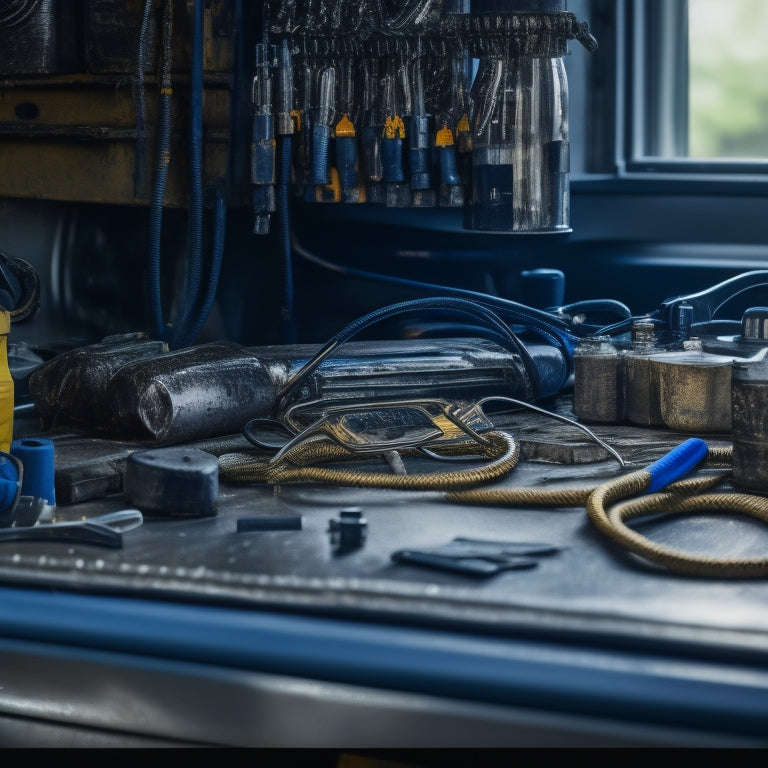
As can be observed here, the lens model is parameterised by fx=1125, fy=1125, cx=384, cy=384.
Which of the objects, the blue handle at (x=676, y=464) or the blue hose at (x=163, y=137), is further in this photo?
the blue hose at (x=163, y=137)

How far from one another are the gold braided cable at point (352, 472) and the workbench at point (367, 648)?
0.58ft

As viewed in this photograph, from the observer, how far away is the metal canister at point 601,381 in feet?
4.55

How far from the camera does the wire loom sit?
2.77ft

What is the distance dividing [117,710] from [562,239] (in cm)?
130

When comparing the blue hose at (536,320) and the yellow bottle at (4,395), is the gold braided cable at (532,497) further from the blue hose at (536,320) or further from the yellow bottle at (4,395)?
the blue hose at (536,320)

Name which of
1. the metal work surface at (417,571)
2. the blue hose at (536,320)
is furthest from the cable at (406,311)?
the metal work surface at (417,571)

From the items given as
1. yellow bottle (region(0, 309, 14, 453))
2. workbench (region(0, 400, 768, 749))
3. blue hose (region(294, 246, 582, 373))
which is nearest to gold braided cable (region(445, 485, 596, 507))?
workbench (region(0, 400, 768, 749))

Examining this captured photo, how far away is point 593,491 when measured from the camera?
3.34 feet

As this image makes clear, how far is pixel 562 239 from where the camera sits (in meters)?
1.90

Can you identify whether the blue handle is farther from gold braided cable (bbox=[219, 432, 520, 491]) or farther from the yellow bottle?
the yellow bottle

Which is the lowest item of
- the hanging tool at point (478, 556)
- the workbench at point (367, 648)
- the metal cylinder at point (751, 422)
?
the workbench at point (367, 648)

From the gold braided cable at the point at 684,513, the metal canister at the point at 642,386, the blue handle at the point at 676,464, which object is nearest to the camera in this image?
the gold braided cable at the point at 684,513

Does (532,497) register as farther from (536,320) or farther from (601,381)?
(536,320)

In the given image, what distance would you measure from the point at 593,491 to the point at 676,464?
115mm
